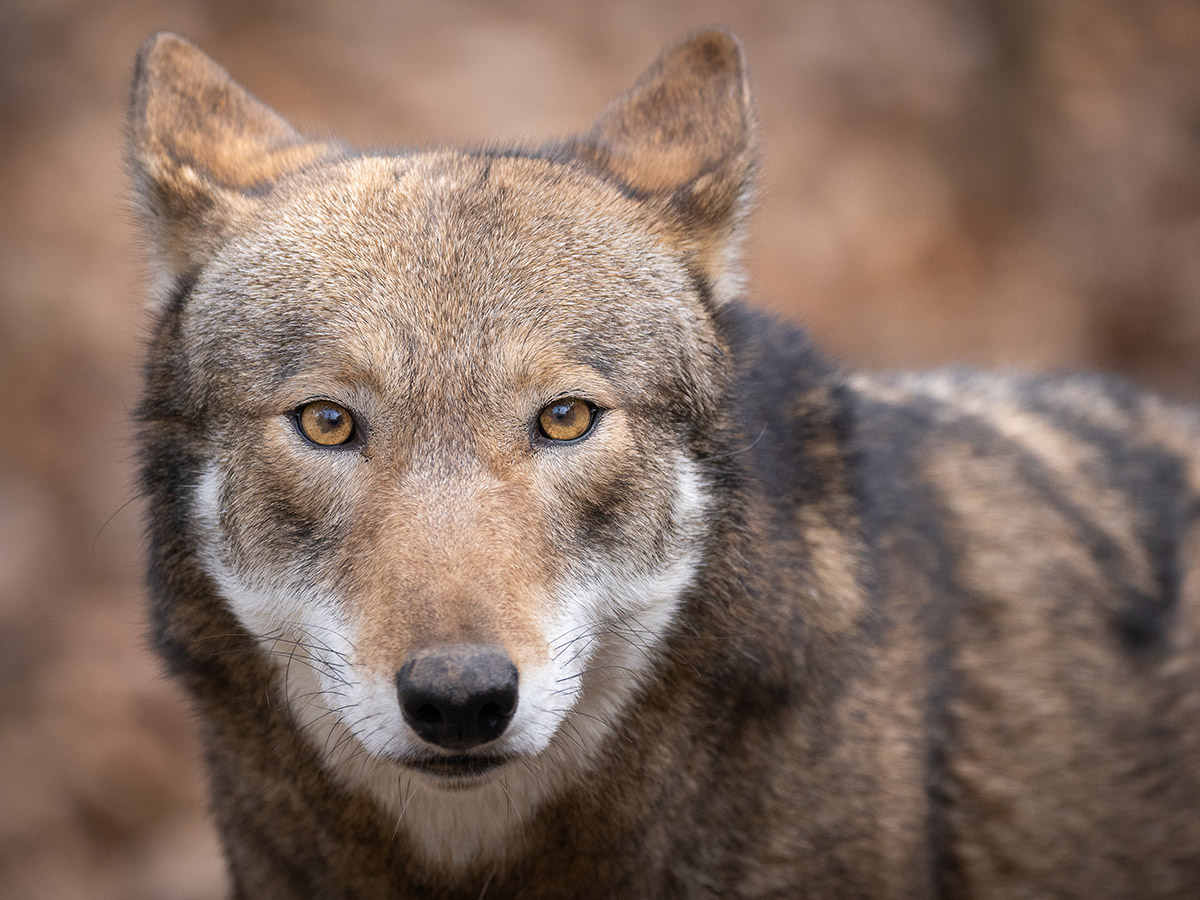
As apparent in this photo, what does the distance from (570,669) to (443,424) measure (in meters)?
0.72

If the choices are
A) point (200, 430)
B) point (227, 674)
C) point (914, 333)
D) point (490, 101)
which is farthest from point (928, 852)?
point (490, 101)

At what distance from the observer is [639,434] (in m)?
3.28

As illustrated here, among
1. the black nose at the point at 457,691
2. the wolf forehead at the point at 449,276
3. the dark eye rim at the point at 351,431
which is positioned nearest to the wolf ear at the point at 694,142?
the wolf forehead at the point at 449,276

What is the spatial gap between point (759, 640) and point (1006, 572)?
1120mm

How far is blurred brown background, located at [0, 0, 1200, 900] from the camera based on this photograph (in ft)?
27.4

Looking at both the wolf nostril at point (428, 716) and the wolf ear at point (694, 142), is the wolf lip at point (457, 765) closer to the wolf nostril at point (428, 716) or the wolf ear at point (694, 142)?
the wolf nostril at point (428, 716)

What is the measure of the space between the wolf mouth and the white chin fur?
0.49 ft

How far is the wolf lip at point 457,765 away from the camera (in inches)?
113

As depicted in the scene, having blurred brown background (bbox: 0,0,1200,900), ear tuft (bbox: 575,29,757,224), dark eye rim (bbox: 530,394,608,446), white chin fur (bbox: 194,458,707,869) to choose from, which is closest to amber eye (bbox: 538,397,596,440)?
dark eye rim (bbox: 530,394,608,446)

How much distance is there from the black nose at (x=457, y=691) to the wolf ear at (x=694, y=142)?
154 cm

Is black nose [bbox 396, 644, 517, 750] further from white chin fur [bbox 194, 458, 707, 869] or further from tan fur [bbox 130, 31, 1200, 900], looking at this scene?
white chin fur [bbox 194, 458, 707, 869]

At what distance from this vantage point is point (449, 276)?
10.6 ft

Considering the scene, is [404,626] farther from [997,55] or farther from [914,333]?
[997,55]

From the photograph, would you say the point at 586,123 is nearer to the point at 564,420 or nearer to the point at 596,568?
the point at 564,420
